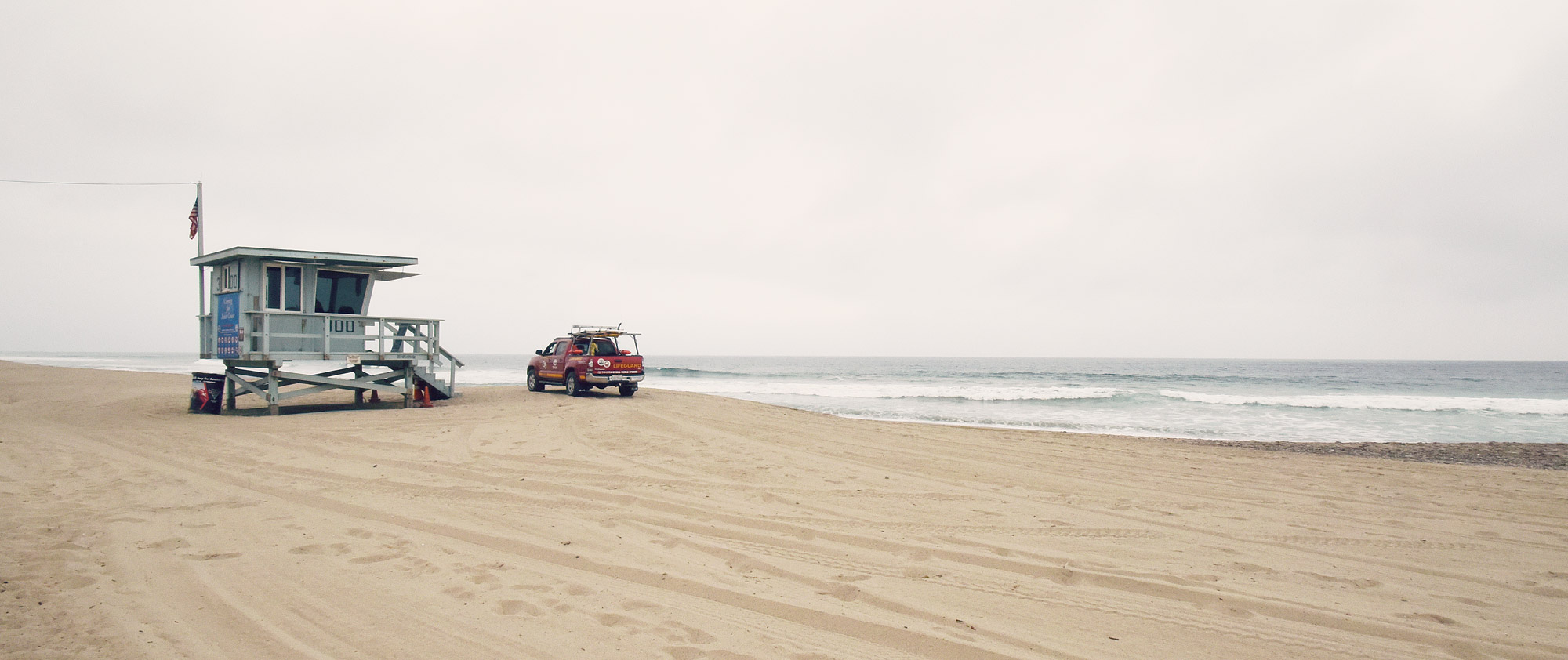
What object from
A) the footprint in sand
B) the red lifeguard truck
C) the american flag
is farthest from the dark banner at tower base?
the footprint in sand

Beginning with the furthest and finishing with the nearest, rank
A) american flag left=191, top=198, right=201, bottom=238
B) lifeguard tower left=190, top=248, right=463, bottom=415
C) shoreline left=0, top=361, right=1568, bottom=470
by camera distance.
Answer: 1. american flag left=191, top=198, right=201, bottom=238
2. lifeguard tower left=190, top=248, right=463, bottom=415
3. shoreline left=0, top=361, right=1568, bottom=470

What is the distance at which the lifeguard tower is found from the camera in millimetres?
14820

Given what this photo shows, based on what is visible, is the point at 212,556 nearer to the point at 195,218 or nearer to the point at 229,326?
the point at 229,326

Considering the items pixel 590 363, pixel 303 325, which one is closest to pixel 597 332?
pixel 590 363

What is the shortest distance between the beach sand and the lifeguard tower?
16.0ft

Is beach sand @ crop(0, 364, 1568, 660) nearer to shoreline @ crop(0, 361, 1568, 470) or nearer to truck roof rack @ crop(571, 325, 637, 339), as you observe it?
shoreline @ crop(0, 361, 1568, 470)

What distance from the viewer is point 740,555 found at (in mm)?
5105

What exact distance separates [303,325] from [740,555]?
595 inches

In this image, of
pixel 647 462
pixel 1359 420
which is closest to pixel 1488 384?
pixel 1359 420

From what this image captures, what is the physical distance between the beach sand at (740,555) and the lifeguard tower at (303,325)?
488cm

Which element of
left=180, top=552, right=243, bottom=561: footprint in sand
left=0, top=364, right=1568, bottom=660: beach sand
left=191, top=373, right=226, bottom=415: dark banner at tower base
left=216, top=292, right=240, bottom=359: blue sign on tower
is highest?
left=216, top=292, right=240, bottom=359: blue sign on tower

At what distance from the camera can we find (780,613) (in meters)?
3.95

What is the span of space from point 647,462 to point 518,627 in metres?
5.38

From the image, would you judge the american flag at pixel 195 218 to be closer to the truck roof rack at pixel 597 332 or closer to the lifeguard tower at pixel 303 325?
the lifeguard tower at pixel 303 325
